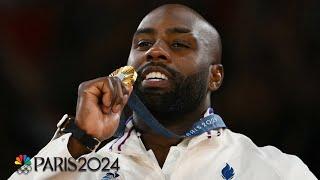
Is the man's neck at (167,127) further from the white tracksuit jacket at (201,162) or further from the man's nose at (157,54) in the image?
the man's nose at (157,54)

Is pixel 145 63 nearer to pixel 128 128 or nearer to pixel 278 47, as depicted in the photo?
pixel 128 128

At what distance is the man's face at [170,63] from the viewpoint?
6.82 ft

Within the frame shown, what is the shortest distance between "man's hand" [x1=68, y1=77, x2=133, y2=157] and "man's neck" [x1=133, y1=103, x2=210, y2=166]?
488 millimetres

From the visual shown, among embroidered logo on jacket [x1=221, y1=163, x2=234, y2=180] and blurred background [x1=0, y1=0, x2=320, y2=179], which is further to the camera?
blurred background [x1=0, y1=0, x2=320, y2=179]

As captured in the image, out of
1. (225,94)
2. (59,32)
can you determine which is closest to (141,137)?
(225,94)

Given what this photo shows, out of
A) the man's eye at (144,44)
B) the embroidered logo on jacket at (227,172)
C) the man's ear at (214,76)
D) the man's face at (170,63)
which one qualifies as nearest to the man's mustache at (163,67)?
the man's face at (170,63)

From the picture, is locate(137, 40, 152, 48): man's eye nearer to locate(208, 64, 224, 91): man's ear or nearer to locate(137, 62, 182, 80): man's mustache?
locate(137, 62, 182, 80): man's mustache

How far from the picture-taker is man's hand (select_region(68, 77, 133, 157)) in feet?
5.42

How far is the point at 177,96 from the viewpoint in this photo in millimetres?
2123

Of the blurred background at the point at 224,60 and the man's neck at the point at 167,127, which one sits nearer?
the man's neck at the point at 167,127

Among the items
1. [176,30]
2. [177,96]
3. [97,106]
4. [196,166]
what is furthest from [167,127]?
[97,106]

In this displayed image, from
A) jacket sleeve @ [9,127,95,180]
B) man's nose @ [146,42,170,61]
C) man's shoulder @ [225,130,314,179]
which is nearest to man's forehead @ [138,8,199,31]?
man's nose @ [146,42,170,61]

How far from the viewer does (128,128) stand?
2236 mm

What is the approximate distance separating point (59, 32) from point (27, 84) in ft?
1.00
